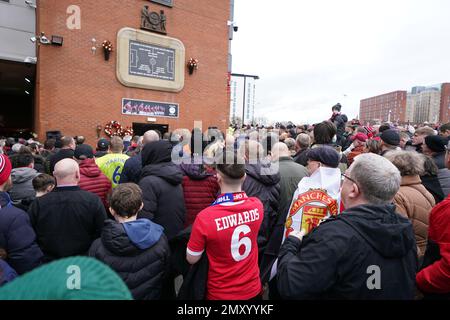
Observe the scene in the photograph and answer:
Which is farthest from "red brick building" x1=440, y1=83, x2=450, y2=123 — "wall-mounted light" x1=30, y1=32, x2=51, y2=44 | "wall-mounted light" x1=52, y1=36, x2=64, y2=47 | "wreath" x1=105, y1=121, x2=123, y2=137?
"wall-mounted light" x1=30, y1=32, x2=51, y2=44

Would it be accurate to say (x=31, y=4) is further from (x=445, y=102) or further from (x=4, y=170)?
(x=445, y=102)

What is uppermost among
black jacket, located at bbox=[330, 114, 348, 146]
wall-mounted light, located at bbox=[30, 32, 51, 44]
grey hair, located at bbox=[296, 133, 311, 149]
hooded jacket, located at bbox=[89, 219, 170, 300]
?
wall-mounted light, located at bbox=[30, 32, 51, 44]

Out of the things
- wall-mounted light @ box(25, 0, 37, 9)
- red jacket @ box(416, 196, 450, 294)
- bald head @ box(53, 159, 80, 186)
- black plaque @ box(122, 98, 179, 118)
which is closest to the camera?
red jacket @ box(416, 196, 450, 294)

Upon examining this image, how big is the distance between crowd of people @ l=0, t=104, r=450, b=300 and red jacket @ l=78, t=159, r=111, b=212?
0.01 m

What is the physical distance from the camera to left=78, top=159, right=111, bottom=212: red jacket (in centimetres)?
363

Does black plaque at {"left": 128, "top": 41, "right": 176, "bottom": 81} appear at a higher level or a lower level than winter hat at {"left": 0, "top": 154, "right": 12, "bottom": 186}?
higher

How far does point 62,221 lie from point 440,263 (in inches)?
121

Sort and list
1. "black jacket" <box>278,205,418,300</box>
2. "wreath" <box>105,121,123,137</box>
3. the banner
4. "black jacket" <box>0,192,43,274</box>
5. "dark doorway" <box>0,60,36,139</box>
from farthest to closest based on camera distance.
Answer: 1. "dark doorway" <box>0,60,36,139</box>
2. "wreath" <box>105,121,123,137</box>
3. the banner
4. "black jacket" <box>0,192,43,274</box>
5. "black jacket" <box>278,205,418,300</box>

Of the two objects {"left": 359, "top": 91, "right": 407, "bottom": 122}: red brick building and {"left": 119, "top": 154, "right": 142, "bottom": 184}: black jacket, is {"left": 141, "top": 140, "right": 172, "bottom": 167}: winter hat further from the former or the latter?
{"left": 359, "top": 91, "right": 407, "bottom": 122}: red brick building

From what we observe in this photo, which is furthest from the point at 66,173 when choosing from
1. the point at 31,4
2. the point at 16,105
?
the point at 16,105

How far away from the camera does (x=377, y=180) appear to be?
63.5 inches

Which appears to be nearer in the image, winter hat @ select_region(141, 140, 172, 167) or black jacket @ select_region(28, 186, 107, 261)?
black jacket @ select_region(28, 186, 107, 261)

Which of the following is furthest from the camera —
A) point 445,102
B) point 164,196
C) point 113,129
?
point 445,102
